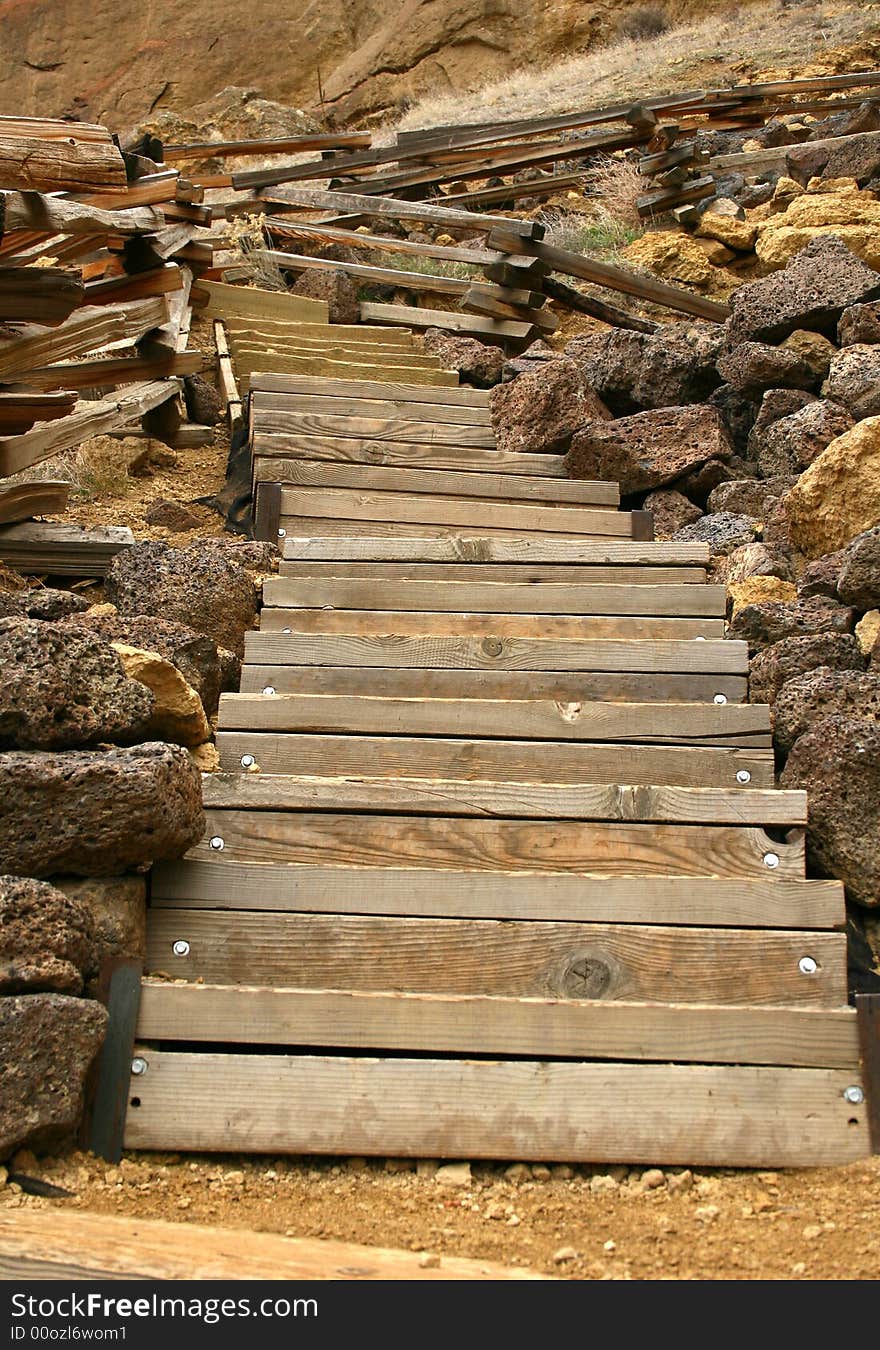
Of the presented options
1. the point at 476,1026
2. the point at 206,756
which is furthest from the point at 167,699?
the point at 476,1026

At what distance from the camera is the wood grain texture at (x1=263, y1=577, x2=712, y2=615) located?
18.1 ft

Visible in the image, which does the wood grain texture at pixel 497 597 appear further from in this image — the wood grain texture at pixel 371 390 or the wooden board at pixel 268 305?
the wooden board at pixel 268 305

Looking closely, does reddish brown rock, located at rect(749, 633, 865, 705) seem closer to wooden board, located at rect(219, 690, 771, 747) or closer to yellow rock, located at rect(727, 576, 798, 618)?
wooden board, located at rect(219, 690, 771, 747)

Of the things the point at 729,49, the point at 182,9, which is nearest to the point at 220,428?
the point at 729,49

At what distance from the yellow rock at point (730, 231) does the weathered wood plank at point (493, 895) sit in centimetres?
933

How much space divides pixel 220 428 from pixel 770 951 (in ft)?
20.7

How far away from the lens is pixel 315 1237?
2711 mm

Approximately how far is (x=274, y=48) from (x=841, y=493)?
89.8ft

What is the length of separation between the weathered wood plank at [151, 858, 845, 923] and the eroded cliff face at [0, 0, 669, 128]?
1036 inches

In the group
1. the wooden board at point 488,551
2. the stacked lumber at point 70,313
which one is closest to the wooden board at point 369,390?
the stacked lumber at point 70,313

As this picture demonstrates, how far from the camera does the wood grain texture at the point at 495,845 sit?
3.87 meters

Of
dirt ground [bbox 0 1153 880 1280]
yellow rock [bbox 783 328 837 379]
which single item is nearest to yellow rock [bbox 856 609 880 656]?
dirt ground [bbox 0 1153 880 1280]

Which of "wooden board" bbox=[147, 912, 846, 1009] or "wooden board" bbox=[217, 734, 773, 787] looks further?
"wooden board" bbox=[217, 734, 773, 787]

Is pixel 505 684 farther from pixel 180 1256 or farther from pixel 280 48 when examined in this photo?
pixel 280 48
